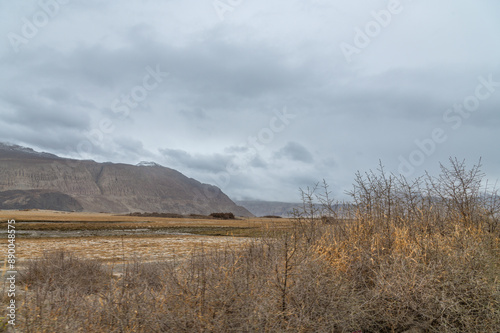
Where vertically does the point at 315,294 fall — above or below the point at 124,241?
above

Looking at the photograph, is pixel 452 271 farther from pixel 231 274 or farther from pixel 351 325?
pixel 231 274

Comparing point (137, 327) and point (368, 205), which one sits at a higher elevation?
point (368, 205)

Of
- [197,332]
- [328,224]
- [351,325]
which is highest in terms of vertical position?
[328,224]

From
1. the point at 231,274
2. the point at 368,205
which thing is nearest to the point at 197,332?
the point at 231,274

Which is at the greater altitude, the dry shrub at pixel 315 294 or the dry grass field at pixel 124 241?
the dry shrub at pixel 315 294

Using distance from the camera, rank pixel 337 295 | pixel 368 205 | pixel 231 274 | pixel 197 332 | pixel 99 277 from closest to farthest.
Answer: pixel 197 332
pixel 231 274
pixel 337 295
pixel 368 205
pixel 99 277

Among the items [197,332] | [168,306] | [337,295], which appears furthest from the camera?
[337,295]

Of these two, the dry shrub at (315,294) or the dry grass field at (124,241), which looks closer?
the dry shrub at (315,294)

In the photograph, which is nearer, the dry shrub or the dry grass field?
the dry shrub

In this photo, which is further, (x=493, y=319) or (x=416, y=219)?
(x=416, y=219)

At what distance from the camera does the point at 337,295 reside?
6.67 meters

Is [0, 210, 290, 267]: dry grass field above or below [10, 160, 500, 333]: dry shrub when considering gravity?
below

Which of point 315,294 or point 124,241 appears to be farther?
point 124,241

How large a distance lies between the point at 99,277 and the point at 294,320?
7.78 m
